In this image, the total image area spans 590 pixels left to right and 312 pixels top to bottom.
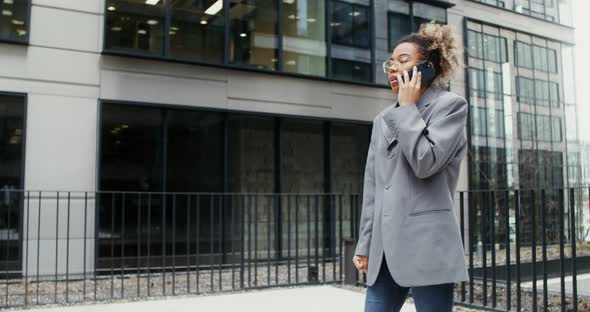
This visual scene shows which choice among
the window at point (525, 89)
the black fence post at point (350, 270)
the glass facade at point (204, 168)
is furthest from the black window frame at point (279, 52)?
the black fence post at point (350, 270)

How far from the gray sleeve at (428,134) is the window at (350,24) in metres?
10.1

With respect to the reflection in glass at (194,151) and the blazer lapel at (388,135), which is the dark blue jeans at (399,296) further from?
the reflection in glass at (194,151)

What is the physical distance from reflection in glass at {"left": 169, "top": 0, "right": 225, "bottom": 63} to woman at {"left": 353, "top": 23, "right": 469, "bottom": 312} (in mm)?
8289

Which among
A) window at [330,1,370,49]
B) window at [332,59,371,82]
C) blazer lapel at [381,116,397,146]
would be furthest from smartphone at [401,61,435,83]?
window at [330,1,370,49]

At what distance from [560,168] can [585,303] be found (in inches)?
379

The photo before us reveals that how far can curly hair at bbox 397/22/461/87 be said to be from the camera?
2.56 meters

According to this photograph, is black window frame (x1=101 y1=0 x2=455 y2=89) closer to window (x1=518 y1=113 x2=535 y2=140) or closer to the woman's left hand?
window (x1=518 y1=113 x2=535 y2=140)

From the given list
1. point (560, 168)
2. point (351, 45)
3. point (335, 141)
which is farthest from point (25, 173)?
point (560, 168)

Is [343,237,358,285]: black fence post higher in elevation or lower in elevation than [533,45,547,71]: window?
lower

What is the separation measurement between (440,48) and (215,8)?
8792 millimetres

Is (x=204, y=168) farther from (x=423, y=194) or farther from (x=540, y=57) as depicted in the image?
(x=540, y=57)

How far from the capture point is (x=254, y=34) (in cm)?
1125

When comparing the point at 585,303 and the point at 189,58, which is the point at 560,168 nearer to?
the point at 585,303

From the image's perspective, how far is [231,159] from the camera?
10891mm
